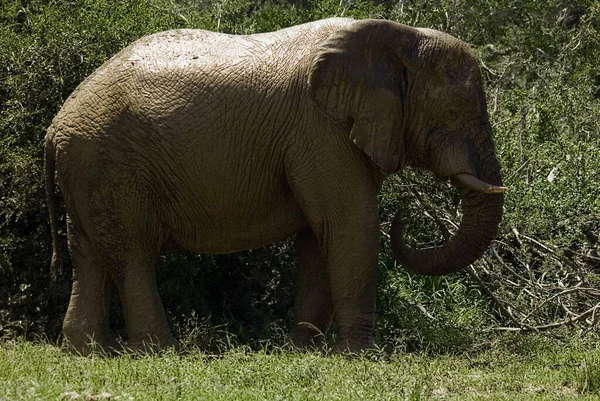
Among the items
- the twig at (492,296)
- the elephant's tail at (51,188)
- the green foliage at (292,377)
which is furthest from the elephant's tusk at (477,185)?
the elephant's tail at (51,188)

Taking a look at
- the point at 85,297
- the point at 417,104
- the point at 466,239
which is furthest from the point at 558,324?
the point at 85,297

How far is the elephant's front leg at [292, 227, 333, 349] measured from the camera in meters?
8.80

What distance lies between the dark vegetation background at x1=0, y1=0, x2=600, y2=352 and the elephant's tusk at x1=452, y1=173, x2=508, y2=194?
133 centimetres

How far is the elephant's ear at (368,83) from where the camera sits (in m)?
8.08

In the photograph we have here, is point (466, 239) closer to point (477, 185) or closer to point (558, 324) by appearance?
point (477, 185)

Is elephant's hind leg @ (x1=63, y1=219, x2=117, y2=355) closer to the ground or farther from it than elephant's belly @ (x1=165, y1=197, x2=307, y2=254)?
closer to the ground

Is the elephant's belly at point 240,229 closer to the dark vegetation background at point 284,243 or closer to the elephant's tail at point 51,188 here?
the dark vegetation background at point 284,243

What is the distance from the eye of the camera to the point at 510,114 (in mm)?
11711

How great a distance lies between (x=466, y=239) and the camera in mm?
8398

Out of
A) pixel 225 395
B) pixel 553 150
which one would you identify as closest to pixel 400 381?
pixel 225 395

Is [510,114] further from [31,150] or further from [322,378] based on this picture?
[322,378]

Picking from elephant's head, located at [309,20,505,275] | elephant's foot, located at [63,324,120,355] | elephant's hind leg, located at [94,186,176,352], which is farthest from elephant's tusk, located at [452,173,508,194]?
elephant's foot, located at [63,324,120,355]

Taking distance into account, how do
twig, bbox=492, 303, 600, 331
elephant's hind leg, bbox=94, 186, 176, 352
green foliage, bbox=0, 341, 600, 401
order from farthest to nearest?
1. twig, bbox=492, 303, 600, 331
2. elephant's hind leg, bbox=94, 186, 176, 352
3. green foliage, bbox=0, 341, 600, 401

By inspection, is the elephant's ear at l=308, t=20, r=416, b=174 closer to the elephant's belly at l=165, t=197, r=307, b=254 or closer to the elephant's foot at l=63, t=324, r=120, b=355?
the elephant's belly at l=165, t=197, r=307, b=254
